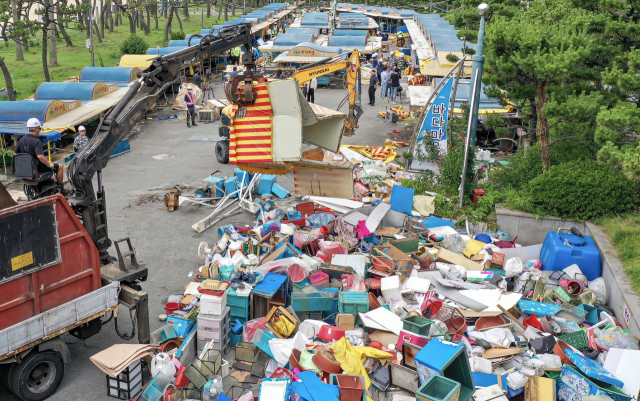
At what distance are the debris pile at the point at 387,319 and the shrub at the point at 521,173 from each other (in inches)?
106

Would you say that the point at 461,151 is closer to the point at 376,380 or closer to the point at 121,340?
the point at 376,380

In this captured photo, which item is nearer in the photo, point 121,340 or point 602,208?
point 121,340

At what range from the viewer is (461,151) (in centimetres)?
1597

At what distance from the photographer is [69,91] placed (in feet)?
68.3

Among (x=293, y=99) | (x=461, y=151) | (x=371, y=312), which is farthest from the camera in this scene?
(x=461, y=151)

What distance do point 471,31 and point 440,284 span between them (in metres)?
14.1

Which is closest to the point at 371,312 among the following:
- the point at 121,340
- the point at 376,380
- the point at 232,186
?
the point at 376,380

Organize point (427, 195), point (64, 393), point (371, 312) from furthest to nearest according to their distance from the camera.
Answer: point (427, 195), point (371, 312), point (64, 393)

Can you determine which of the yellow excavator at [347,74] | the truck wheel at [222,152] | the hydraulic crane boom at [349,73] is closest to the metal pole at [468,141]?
the yellow excavator at [347,74]

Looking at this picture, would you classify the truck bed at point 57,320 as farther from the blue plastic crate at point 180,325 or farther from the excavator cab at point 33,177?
the excavator cab at point 33,177

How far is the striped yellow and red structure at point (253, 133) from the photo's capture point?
453 inches

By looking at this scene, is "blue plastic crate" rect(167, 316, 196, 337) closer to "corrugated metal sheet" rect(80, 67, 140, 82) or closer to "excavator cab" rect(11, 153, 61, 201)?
"excavator cab" rect(11, 153, 61, 201)

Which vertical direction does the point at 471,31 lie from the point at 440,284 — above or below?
above

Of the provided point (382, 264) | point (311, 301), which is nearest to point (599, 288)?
point (382, 264)
